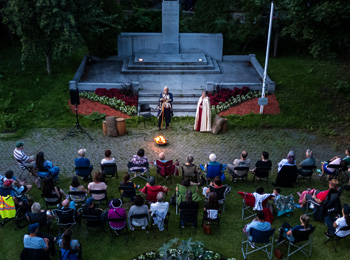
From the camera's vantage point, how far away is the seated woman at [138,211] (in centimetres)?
934

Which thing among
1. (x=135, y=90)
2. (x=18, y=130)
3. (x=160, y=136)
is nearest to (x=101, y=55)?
(x=135, y=90)

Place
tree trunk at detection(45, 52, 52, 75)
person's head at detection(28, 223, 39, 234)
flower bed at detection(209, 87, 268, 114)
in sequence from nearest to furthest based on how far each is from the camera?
1. person's head at detection(28, 223, 39, 234)
2. flower bed at detection(209, 87, 268, 114)
3. tree trunk at detection(45, 52, 52, 75)

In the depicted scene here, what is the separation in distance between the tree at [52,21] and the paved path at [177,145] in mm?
5012

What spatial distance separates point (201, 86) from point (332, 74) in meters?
7.14

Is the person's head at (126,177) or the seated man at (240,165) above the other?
the person's head at (126,177)

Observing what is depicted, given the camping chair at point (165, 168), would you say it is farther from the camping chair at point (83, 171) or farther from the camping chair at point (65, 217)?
the camping chair at point (65, 217)

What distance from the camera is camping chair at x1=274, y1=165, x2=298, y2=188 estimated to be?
1162 cm

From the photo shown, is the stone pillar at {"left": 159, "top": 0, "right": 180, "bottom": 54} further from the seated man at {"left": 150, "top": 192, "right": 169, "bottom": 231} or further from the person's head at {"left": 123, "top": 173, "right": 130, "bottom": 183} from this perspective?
the seated man at {"left": 150, "top": 192, "right": 169, "bottom": 231}

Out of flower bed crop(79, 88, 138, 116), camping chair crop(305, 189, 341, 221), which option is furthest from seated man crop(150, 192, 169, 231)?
flower bed crop(79, 88, 138, 116)

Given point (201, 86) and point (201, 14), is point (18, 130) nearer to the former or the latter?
point (201, 86)

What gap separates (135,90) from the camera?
18281 mm

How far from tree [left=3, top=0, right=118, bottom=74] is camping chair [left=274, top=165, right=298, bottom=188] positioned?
11.2m

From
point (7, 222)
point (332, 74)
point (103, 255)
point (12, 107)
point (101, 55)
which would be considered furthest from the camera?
point (101, 55)

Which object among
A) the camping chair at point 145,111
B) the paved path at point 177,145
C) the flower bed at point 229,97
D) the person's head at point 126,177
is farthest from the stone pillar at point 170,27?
the person's head at point 126,177
